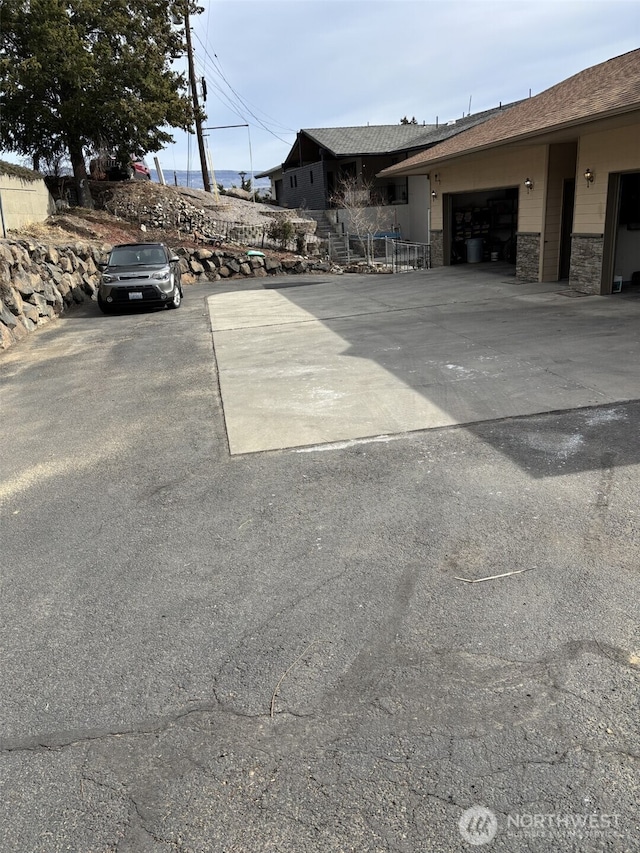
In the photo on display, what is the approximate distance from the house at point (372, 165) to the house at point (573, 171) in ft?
39.7

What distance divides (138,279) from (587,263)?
1106cm

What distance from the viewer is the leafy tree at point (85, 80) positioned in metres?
23.7

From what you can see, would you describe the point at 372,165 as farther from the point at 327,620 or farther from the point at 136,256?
the point at 327,620

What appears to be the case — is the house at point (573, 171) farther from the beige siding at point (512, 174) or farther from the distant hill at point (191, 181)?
the distant hill at point (191, 181)

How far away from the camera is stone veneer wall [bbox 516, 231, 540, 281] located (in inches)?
656

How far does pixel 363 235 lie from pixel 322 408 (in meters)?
26.8

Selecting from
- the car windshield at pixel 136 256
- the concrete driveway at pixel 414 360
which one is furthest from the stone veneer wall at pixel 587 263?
the car windshield at pixel 136 256

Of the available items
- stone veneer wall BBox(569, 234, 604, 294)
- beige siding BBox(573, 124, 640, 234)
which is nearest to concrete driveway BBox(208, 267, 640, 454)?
stone veneer wall BBox(569, 234, 604, 294)

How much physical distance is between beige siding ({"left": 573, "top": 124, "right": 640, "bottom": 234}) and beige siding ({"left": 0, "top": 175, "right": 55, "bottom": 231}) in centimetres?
1533

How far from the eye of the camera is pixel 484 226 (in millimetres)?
22938

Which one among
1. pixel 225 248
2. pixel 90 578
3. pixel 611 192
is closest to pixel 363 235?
pixel 225 248

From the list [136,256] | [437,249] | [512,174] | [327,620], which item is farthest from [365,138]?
[327,620]

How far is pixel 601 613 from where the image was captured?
3.38 meters

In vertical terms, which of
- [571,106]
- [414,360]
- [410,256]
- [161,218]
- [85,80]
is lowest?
[414,360]
